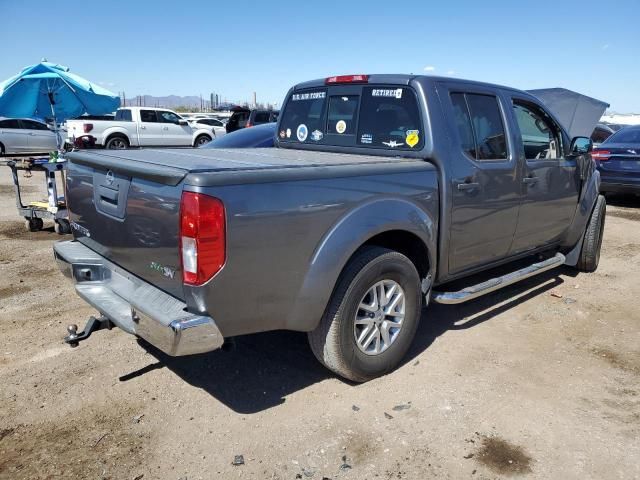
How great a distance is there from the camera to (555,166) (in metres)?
4.63

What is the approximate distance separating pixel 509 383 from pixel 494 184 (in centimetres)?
146

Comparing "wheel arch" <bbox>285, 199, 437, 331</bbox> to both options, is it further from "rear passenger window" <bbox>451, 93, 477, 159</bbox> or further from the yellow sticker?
"rear passenger window" <bbox>451, 93, 477, 159</bbox>

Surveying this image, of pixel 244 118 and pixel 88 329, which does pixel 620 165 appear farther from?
pixel 244 118

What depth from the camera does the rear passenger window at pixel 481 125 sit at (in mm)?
3834

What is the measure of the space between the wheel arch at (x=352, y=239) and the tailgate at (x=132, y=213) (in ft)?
2.27

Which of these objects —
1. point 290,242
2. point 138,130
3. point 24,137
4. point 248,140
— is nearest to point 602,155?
point 248,140

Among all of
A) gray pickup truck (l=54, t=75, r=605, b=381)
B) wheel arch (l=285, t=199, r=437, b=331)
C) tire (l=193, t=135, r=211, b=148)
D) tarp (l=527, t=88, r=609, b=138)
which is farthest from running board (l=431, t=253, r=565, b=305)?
tire (l=193, t=135, r=211, b=148)

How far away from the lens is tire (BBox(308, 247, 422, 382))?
3066 mm

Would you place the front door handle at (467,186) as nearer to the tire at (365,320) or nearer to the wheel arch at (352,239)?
the wheel arch at (352,239)

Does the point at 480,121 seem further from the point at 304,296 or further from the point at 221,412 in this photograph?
the point at 221,412

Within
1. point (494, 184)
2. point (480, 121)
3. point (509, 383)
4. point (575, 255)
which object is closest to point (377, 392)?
point (509, 383)

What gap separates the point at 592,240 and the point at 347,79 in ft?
11.1

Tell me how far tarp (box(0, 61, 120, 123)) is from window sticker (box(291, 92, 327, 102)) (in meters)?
7.80

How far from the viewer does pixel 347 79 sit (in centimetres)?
422
